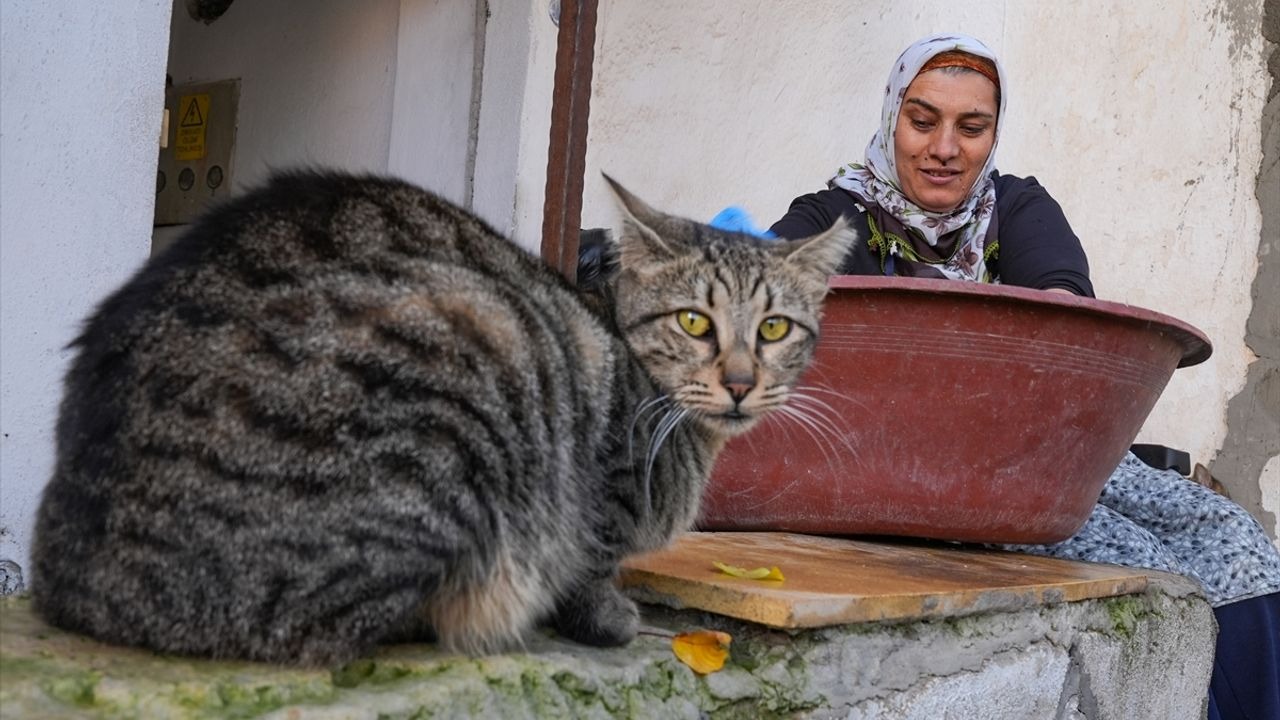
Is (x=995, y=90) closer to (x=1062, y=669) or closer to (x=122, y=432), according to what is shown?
(x=1062, y=669)

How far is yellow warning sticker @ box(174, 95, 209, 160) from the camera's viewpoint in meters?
3.84

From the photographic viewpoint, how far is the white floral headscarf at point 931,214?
276 cm

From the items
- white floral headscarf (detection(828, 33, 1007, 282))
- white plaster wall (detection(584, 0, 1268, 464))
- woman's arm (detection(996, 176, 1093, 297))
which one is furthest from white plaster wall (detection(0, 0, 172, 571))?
woman's arm (detection(996, 176, 1093, 297))

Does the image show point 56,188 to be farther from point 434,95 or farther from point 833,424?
point 833,424

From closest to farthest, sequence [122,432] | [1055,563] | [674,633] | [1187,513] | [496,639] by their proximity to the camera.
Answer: [122,432]
[496,639]
[674,633]
[1055,563]
[1187,513]

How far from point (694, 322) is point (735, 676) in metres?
0.53

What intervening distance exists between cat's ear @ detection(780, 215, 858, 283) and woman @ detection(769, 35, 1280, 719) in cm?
74

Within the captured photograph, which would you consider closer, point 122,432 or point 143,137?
point 122,432

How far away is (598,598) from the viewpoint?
159 centimetres

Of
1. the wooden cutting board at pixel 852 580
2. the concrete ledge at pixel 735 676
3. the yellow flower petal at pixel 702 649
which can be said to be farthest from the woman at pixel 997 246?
the yellow flower petal at pixel 702 649

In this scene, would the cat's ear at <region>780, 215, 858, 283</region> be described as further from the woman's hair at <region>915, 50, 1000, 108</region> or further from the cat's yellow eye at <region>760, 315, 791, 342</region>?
the woman's hair at <region>915, 50, 1000, 108</region>

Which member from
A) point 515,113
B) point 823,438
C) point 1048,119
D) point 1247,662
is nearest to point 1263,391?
point 1048,119

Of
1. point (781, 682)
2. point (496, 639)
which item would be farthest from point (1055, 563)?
point (496, 639)

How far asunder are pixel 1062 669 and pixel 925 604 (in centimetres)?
51
